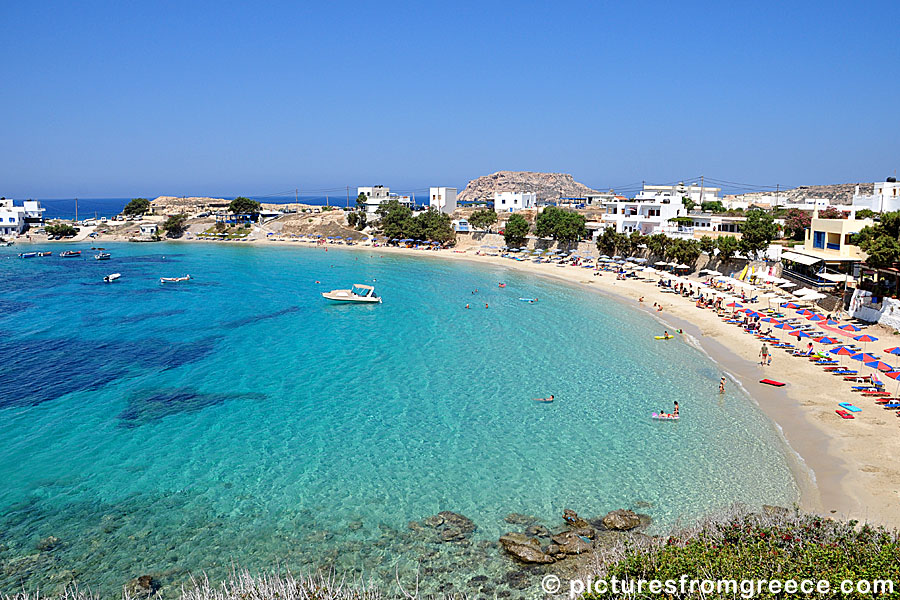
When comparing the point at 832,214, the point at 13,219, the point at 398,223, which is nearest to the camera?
the point at 832,214

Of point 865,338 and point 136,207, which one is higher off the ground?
point 136,207

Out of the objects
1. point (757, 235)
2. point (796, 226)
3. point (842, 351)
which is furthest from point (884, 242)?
point (796, 226)

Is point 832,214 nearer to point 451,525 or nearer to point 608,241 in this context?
point 608,241

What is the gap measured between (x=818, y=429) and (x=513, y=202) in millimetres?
106901

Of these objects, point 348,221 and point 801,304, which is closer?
point 801,304

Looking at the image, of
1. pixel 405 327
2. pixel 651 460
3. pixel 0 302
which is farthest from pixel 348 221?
pixel 651 460

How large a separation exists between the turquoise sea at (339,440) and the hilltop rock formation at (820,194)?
386 feet

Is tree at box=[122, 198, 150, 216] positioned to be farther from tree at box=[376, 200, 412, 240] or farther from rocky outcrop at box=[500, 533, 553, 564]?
rocky outcrop at box=[500, 533, 553, 564]

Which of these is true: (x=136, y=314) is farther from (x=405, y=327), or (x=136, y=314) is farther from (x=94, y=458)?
(x=94, y=458)

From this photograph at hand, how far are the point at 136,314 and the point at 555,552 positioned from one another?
50.9 meters

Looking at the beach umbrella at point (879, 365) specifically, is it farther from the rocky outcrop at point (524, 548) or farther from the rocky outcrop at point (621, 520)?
the rocky outcrop at point (524, 548)

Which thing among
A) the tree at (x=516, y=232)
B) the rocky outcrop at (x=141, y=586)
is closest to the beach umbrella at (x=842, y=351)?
the rocky outcrop at (x=141, y=586)

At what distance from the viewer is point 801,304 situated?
163 feet

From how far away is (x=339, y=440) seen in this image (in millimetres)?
27797
